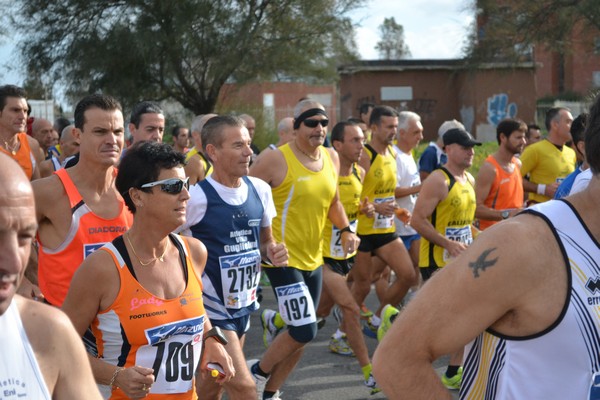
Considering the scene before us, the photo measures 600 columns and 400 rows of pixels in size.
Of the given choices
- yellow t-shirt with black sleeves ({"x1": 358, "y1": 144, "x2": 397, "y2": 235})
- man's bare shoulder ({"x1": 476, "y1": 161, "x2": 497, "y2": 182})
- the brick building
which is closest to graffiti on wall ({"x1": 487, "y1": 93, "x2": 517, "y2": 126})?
the brick building

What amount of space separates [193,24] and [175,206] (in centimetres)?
2078

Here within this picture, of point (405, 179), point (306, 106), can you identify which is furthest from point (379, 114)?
point (306, 106)

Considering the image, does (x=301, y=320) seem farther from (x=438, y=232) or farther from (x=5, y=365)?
(x=5, y=365)

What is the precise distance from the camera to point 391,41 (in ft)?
287

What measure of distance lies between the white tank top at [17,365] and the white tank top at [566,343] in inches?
41.4

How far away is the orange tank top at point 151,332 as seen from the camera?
11.7 ft

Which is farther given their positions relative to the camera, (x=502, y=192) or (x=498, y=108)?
(x=498, y=108)

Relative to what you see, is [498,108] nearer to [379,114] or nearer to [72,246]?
[379,114]

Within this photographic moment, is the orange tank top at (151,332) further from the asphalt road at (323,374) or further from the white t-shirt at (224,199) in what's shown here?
the asphalt road at (323,374)

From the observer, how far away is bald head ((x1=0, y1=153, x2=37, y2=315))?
162cm

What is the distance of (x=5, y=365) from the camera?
1.76m

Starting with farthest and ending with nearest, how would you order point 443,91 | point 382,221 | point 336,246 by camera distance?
1. point 443,91
2. point 382,221
3. point 336,246

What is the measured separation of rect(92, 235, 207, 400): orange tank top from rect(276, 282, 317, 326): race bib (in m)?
2.33

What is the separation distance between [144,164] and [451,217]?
3937mm
